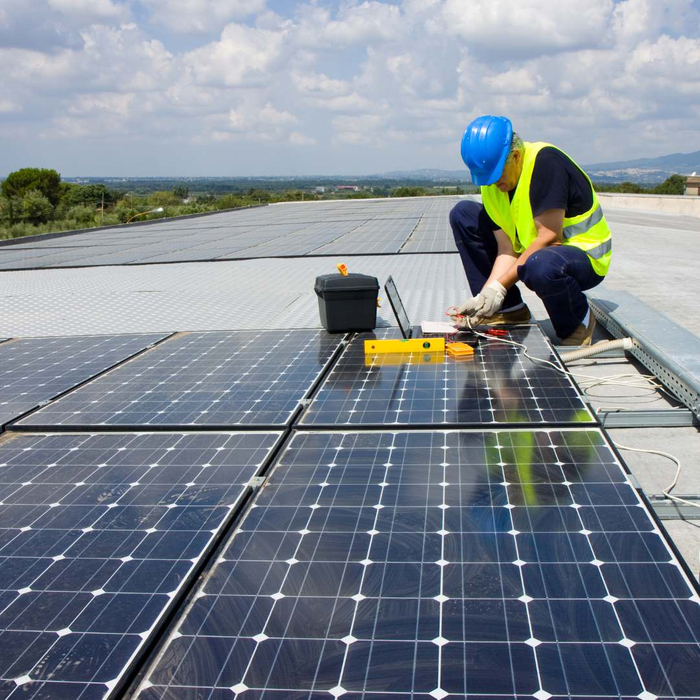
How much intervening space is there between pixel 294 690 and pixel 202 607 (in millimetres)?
383

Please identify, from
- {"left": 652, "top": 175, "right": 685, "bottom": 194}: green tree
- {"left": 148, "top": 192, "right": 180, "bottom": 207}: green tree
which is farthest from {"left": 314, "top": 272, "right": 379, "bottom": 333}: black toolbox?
{"left": 652, "top": 175, "right": 685, "bottom": 194}: green tree

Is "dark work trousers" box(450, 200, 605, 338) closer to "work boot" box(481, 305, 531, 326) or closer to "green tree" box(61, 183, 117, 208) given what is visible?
"work boot" box(481, 305, 531, 326)

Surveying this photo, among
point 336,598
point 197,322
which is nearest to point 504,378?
point 336,598

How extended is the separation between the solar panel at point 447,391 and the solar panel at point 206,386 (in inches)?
7.4

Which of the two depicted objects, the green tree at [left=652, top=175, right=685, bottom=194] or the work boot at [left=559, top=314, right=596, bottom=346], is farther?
the green tree at [left=652, top=175, right=685, bottom=194]

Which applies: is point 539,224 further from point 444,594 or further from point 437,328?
point 444,594

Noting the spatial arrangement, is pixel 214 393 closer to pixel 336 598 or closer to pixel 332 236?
pixel 336 598

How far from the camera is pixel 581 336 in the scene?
459cm

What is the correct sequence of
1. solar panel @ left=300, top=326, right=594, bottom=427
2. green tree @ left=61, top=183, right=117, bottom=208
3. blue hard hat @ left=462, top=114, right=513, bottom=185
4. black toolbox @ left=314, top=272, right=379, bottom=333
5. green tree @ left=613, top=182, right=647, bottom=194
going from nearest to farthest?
solar panel @ left=300, top=326, right=594, bottom=427
blue hard hat @ left=462, top=114, right=513, bottom=185
black toolbox @ left=314, top=272, right=379, bottom=333
green tree @ left=613, top=182, right=647, bottom=194
green tree @ left=61, top=183, right=117, bottom=208

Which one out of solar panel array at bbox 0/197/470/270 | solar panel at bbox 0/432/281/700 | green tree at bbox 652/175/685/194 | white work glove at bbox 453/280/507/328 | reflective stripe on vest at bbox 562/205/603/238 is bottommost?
green tree at bbox 652/175/685/194

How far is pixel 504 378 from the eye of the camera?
332 cm

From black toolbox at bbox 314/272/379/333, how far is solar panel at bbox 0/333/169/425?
1199 millimetres

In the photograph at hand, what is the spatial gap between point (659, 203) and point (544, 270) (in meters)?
20.9

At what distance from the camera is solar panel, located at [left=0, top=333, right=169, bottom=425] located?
3.39 metres
